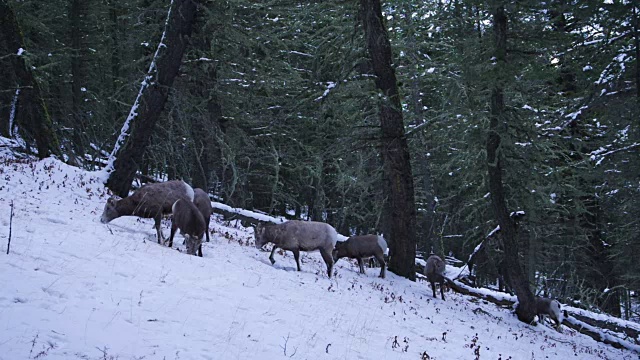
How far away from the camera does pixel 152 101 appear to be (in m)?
14.9

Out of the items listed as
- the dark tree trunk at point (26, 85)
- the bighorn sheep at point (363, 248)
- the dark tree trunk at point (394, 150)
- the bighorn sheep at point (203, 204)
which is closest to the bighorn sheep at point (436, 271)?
the dark tree trunk at point (394, 150)

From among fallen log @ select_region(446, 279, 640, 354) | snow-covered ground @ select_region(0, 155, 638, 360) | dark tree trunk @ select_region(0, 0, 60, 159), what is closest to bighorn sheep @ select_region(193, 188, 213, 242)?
snow-covered ground @ select_region(0, 155, 638, 360)

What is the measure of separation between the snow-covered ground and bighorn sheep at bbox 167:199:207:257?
0.39 metres

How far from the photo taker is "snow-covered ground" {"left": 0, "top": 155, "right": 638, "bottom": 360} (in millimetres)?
5777

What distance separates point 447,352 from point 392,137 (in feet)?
25.4

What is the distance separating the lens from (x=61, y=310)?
598cm

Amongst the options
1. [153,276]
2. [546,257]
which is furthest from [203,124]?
[546,257]

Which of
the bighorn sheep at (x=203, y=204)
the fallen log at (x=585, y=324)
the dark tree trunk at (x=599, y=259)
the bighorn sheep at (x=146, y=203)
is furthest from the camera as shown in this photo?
the dark tree trunk at (x=599, y=259)

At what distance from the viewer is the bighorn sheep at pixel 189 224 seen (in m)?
10.6

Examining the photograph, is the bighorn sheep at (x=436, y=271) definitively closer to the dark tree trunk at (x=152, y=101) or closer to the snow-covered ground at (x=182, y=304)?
the snow-covered ground at (x=182, y=304)

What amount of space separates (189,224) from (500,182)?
29.7 ft

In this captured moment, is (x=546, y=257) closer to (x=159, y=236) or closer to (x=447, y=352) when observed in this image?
(x=447, y=352)

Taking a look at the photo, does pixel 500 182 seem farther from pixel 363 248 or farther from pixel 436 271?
pixel 363 248

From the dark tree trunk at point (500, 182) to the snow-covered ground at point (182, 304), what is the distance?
965 millimetres
